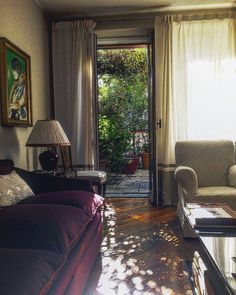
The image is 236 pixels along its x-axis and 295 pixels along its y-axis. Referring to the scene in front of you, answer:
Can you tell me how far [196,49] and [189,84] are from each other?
1.51ft

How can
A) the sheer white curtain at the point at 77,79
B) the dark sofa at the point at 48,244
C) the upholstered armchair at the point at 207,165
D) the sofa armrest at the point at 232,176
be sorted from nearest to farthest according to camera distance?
1. the dark sofa at the point at 48,244
2. the upholstered armchair at the point at 207,165
3. the sofa armrest at the point at 232,176
4. the sheer white curtain at the point at 77,79

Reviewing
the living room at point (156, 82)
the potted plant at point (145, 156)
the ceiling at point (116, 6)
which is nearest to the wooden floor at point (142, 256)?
the living room at point (156, 82)

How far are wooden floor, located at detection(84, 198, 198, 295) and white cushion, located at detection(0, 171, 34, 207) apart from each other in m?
0.75

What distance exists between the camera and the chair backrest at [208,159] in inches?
131

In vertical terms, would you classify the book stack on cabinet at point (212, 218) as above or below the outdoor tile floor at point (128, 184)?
above

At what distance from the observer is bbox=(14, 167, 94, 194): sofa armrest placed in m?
2.48

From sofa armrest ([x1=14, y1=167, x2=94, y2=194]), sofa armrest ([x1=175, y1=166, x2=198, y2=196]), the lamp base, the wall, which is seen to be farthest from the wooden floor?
the wall

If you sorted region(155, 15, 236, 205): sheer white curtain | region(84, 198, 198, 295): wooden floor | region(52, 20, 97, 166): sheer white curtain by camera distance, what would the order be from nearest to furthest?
1. region(84, 198, 198, 295): wooden floor
2. region(155, 15, 236, 205): sheer white curtain
3. region(52, 20, 97, 166): sheer white curtain

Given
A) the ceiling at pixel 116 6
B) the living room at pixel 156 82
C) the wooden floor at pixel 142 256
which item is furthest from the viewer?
the ceiling at pixel 116 6

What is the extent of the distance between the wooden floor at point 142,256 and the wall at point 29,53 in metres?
1.23

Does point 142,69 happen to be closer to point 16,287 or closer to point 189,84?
point 189,84

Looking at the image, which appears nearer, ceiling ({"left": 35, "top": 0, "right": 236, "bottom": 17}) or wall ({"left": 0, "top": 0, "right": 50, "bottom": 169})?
wall ({"left": 0, "top": 0, "right": 50, "bottom": 169})

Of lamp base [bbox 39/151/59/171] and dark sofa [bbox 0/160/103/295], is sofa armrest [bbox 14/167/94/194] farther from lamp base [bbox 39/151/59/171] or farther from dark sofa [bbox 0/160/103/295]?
lamp base [bbox 39/151/59/171]

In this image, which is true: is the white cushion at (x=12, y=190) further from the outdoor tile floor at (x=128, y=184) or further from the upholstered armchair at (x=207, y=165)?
the outdoor tile floor at (x=128, y=184)
